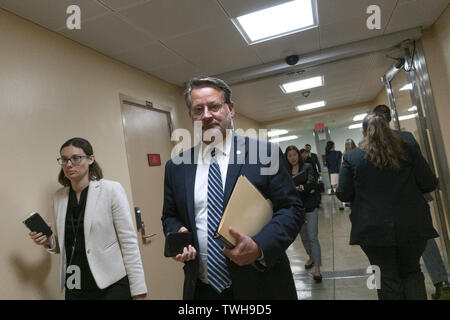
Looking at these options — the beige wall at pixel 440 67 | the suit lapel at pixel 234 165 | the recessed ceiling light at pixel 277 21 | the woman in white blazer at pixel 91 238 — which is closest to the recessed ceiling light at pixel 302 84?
the beige wall at pixel 440 67

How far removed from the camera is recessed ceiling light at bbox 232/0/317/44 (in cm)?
234

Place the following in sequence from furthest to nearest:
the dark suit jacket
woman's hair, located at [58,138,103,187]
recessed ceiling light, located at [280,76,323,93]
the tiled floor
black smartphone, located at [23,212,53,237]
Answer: recessed ceiling light, located at [280,76,323,93]
the tiled floor
woman's hair, located at [58,138,103,187]
black smartphone, located at [23,212,53,237]
the dark suit jacket

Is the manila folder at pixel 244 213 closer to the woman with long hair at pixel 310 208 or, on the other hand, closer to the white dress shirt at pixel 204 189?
the white dress shirt at pixel 204 189

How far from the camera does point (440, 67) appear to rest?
9.59ft

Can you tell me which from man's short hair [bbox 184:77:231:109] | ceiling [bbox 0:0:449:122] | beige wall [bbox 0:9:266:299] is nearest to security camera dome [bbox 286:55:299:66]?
ceiling [bbox 0:0:449:122]

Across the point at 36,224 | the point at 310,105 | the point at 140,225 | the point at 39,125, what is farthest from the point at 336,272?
the point at 310,105

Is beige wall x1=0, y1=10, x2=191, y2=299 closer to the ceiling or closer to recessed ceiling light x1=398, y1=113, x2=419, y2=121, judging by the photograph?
the ceiling

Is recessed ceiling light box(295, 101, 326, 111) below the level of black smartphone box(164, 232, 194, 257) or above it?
above

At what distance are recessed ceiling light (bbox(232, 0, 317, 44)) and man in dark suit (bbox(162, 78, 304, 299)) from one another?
5.01ft

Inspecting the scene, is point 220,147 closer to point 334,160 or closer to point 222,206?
point 222,206

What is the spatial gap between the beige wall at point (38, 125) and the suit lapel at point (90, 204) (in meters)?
0.42

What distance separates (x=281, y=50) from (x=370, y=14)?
909mm

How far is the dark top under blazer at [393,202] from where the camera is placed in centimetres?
166

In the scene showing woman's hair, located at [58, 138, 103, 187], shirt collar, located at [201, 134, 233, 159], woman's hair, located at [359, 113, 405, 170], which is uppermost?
woman's hair, located at [58, 138, 103, 187]
